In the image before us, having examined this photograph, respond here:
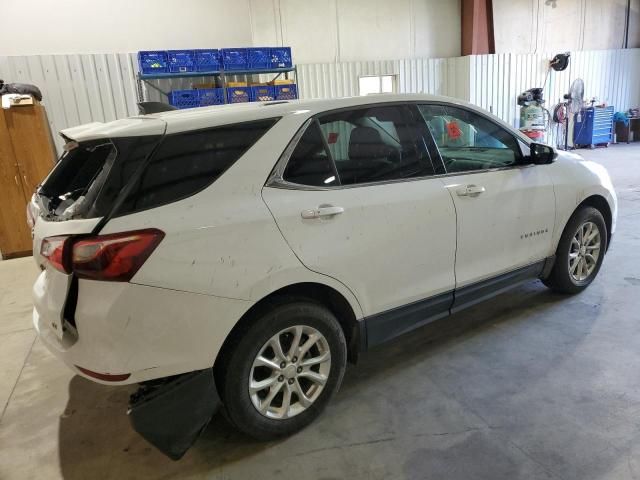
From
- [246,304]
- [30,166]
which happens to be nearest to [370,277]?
[246,304]

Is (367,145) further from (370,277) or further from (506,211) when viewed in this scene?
(506,211)

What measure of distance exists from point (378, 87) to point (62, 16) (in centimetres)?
627

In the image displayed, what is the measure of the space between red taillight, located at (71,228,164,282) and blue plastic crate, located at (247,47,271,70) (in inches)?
232

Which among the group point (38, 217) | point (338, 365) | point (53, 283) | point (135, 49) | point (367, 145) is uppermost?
point (135, 49)

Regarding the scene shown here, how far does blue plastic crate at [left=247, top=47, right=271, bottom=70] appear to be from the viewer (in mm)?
6945

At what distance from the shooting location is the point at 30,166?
19.1ft

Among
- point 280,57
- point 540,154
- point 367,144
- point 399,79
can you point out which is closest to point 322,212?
point 367,144

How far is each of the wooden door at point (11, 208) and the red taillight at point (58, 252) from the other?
15.7 feet

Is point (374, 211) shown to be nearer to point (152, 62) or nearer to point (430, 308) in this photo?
point (430, 308)

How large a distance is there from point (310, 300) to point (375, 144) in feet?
2.91

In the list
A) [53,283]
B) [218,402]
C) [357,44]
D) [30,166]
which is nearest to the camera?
[53,283]

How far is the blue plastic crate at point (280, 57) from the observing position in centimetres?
707

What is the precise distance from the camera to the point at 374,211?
89.0 inches

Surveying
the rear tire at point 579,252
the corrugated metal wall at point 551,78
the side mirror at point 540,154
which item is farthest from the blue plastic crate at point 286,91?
the corrugated metal wall at point 551,78
